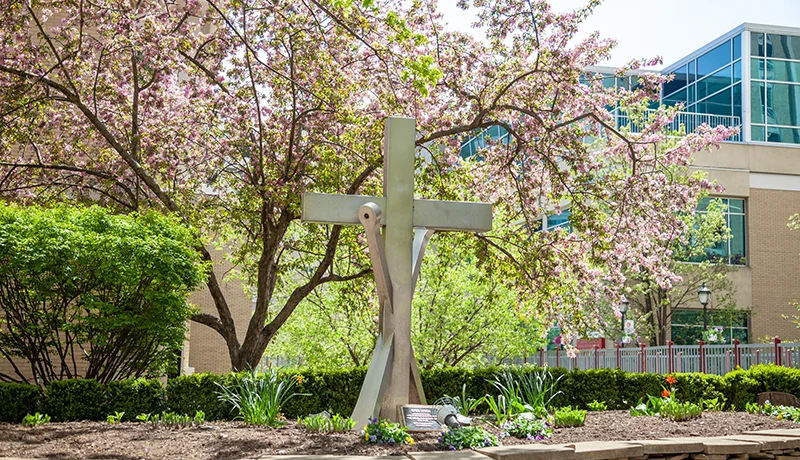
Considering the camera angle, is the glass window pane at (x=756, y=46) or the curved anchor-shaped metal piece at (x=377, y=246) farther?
the glass window pane at (x=756, y=46)

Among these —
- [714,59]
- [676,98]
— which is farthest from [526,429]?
[676,98]

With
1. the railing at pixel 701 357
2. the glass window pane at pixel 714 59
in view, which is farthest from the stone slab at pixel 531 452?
the glass window pane at pixel 714 59

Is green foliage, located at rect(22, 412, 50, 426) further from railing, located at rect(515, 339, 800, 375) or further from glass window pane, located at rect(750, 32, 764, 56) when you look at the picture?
glass window pane, located at rect(750, 32, 764, 56)

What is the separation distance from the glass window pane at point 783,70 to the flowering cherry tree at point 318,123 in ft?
88.6

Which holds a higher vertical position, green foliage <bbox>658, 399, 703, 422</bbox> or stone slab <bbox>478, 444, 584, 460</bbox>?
green foliage <bbox>658, 399, 703, 422</bbox>

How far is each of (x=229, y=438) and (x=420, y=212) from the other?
300 centimetres

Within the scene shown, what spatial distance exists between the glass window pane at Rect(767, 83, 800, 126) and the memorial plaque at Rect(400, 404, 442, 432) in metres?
36.2

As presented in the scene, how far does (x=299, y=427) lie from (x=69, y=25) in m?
8.86

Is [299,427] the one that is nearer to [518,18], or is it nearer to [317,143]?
[317,143]

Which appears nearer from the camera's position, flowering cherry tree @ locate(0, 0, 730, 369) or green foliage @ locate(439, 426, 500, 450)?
green foliage @ locate(439, 426, 500, 450)

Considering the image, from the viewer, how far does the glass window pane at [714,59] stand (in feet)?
131

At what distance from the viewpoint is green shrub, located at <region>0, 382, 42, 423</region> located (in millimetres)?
9312

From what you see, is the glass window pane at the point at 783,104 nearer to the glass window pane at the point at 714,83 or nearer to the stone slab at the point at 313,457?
the glass window pane at the point at 714,83

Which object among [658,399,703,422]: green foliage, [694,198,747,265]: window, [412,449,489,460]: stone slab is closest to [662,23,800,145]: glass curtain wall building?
[694,198,747,265]: window
